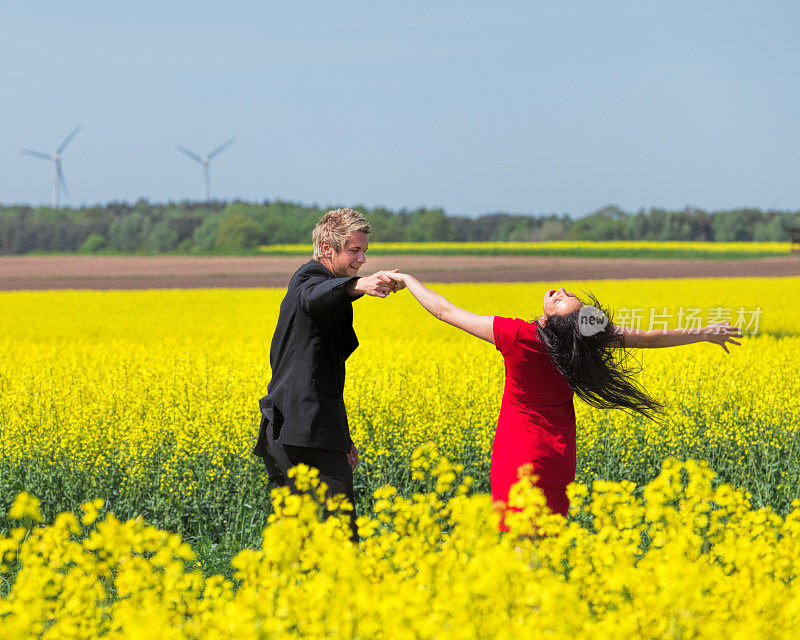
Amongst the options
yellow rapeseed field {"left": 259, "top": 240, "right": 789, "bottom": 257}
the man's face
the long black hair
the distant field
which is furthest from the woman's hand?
yellow rapeseed field {"left": 259, "top": 240, "right": 789, "bottom": 257}

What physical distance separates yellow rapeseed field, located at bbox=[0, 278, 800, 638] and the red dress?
0.70ft

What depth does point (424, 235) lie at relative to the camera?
69.6 meters

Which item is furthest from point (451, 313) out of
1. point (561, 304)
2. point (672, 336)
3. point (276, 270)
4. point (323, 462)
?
A: point (276, 270)

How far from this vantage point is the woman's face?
384 cm

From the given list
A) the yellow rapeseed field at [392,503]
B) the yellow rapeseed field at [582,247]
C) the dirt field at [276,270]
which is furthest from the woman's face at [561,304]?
the yellow rapeseed field at [582,247]

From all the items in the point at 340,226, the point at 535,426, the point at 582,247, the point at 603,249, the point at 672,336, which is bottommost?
the point at 535,426

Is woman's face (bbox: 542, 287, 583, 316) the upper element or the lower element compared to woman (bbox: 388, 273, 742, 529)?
upper

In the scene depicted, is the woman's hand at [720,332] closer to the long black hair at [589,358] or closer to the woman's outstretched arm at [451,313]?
the long black hair at [589,358]

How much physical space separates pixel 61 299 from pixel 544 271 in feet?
79.8

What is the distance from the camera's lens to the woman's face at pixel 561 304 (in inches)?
151

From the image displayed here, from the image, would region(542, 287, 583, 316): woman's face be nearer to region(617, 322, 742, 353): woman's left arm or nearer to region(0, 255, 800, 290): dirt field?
region(617, 322, 742, 353): woman's left arm

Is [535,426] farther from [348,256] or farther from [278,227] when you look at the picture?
[278,227]

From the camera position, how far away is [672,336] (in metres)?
4.36

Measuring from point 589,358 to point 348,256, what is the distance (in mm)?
1191
